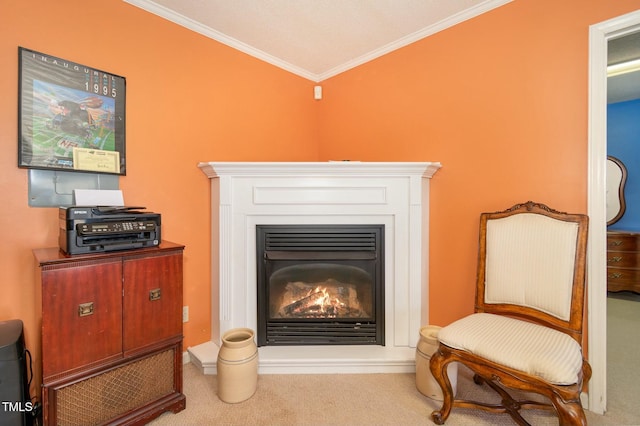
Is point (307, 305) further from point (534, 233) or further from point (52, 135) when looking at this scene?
point (52, 135)

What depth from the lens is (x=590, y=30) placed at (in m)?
1.63

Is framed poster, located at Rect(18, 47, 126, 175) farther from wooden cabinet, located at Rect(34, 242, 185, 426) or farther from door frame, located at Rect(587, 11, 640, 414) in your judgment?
door frame, located at Rect(587, 11, 640, 414)

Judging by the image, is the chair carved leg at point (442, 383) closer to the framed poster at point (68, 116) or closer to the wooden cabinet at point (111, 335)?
the wooden cabinet at point (111, 335)

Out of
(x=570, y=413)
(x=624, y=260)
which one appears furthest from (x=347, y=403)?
(x=624, y=260)

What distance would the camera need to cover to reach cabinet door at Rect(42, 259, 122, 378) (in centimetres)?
125

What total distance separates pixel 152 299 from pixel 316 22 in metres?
2.16

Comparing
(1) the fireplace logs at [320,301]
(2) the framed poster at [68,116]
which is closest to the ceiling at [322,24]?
(2) the framed poster at [68,116]

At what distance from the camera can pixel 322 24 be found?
7.16 feet

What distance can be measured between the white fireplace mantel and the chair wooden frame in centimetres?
45

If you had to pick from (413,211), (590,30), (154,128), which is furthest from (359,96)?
(154,128)

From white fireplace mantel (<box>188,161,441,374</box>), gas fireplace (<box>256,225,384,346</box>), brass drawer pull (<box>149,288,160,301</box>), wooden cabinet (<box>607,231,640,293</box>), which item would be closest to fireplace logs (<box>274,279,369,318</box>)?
gas fireplace (<box>256,225,384,346</box>)

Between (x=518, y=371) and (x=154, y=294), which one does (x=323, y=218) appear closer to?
(x=154, y=294)

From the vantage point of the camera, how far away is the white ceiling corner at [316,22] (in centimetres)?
197

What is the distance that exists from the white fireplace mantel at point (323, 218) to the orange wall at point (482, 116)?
0.80 feet
